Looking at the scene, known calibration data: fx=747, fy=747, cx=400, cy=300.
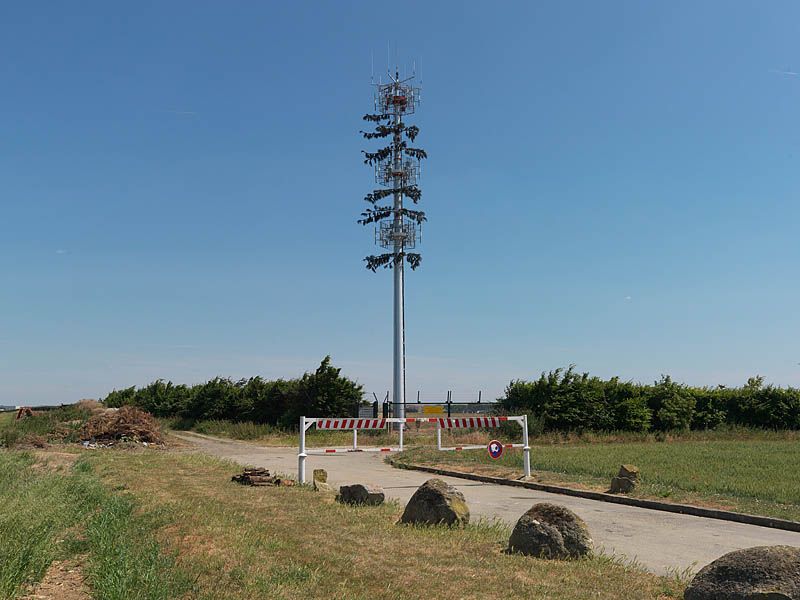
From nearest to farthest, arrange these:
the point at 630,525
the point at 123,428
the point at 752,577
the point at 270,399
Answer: the point at 752,577
the point at 630,525
the point at 123,428
the point at 270,399

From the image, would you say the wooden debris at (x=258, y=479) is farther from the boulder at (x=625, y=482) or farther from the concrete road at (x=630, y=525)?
the boulder at (x=625, y=482)

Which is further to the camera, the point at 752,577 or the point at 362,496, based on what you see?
the point at 362,496

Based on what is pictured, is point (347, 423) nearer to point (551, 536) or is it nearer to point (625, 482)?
point (625, 482)

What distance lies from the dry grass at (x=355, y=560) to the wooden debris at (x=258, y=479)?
99.2 inches

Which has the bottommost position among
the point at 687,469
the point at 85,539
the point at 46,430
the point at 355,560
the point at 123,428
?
the point at 85,539

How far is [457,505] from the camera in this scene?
9938 millimetres

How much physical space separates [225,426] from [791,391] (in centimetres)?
2813

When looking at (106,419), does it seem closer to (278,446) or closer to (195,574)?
(278,446)

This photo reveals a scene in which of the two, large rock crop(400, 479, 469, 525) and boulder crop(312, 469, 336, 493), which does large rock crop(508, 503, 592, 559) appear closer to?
large rock crop(400, 479, 469, 525)

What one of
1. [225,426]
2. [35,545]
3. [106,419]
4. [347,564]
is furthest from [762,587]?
[225,426]

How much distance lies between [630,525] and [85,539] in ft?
26.0

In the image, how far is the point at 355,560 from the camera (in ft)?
25.6

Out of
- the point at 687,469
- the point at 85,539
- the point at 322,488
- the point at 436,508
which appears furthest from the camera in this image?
the point at 687,469

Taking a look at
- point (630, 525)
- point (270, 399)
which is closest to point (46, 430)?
point (270, 399)
